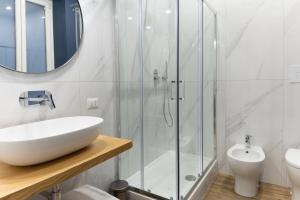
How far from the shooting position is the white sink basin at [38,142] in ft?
2.68

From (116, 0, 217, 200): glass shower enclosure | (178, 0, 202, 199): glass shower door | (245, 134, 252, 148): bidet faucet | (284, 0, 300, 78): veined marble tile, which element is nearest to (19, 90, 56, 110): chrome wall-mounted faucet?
(116, 0, 217, 200): glass shower enclosure

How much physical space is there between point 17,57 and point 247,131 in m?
2.35

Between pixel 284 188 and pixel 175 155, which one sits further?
pixel 284 188

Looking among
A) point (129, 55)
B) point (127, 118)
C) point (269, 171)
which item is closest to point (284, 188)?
point (269, 171)

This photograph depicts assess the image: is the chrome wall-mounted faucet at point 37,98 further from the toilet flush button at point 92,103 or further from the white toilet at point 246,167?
the white toilet at point 246,167

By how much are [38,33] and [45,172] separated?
911 mm

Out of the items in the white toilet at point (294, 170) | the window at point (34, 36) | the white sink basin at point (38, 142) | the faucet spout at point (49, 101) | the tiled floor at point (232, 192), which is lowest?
the tiled floor at point (232, 192)

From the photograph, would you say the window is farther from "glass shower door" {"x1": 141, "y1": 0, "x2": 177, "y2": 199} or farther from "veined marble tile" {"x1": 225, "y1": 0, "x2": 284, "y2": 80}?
"veined marble tile" {"x1": 225, "y1": 0, "x2": 284, "y2": 80}

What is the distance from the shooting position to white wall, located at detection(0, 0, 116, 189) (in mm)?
1222

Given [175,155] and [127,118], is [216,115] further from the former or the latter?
[127,118]

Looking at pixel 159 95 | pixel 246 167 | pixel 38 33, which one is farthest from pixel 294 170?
pixel 38 33

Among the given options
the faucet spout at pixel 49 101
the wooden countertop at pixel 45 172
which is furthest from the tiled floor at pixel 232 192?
the faucet spout at pixel 49 101

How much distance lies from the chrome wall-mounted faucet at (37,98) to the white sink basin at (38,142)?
5.3 inches

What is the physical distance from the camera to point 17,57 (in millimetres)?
1226
